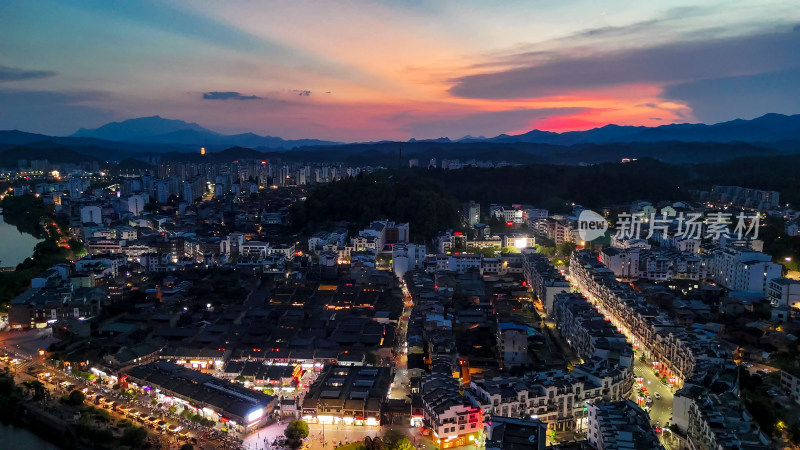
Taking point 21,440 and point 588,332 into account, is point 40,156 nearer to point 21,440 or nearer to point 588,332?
point 21,440

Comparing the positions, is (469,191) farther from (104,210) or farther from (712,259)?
(104,210)

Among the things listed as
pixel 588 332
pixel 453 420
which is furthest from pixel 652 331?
pixel 453 420

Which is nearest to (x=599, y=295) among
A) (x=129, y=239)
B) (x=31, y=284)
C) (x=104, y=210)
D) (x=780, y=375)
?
(x=780, y=375)

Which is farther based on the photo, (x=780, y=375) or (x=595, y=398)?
(x=780, y=375)

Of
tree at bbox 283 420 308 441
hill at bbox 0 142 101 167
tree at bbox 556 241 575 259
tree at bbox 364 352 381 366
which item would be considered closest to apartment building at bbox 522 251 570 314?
tree at bbox 556 241 575 259

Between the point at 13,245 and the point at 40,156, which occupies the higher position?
the point at 40,156

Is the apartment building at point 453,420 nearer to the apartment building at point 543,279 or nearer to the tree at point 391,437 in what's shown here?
the tree at point 391,437

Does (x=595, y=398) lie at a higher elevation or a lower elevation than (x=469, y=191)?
lower

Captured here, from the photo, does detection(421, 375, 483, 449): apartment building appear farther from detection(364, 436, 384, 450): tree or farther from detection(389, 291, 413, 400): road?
detection(389, 291, 413, 400): road
